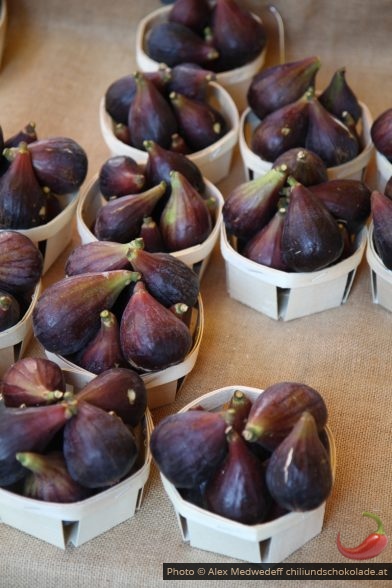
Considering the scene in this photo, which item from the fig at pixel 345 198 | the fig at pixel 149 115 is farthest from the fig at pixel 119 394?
the fig at pixel 149 115

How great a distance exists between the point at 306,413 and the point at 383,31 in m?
1.22

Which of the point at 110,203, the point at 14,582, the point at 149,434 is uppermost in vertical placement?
the point at 110,203

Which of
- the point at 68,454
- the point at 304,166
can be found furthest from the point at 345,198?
the point at 68,454

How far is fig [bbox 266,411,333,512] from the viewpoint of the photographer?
959mm

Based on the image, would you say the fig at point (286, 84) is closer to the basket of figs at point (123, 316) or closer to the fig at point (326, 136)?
the fig at point (326, 136)

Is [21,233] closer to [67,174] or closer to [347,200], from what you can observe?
[67,174]

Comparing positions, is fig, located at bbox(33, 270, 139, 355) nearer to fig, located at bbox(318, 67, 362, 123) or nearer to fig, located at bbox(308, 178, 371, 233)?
fig, located at bbox(308, 178, 371, 233)

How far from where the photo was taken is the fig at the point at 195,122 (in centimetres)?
159

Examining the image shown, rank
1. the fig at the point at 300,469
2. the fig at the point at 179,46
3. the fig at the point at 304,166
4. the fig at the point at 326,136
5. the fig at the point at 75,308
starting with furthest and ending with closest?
1. the fig at the point at 179,46
2. the fig at the point at 326,136
3. the fig at the point at 304,166
4. the fig at the point at 75,308
5. the fig at the point at 300,469

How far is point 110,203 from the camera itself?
139 cm

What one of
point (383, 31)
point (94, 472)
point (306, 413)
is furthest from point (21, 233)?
point (383, 31)

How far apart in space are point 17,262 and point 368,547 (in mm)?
694

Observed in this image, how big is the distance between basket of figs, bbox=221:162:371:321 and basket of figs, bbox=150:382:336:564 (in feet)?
1.04

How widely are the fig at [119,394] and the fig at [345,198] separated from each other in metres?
0.48
